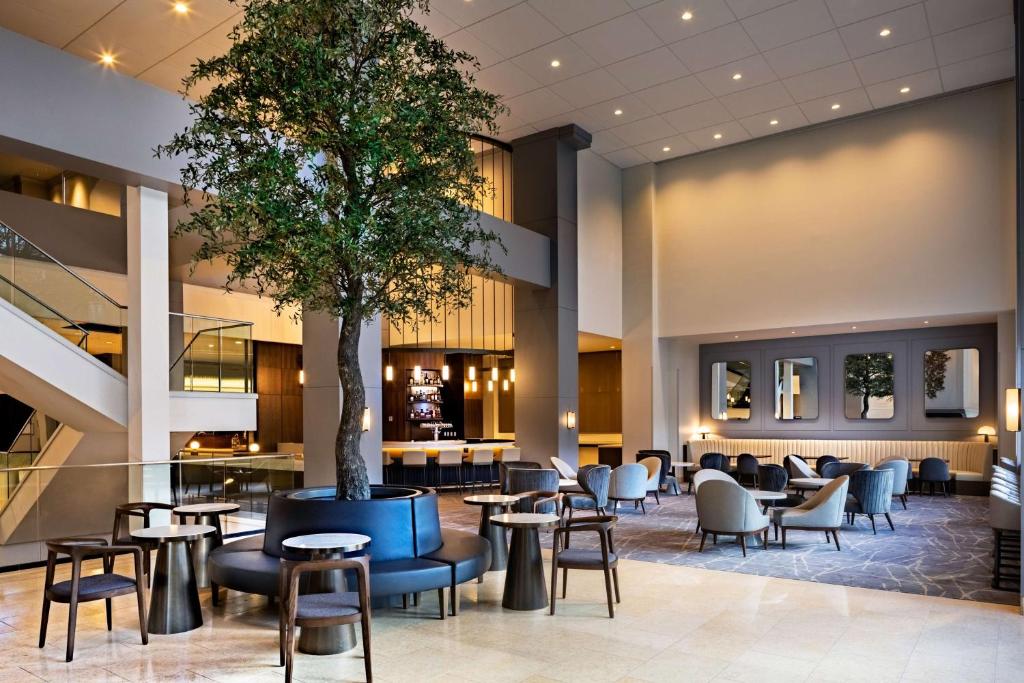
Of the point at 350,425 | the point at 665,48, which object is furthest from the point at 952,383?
the point at 350,425

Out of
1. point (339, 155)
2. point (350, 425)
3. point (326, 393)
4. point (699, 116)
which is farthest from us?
point (699, 116)

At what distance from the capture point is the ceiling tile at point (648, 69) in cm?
1111

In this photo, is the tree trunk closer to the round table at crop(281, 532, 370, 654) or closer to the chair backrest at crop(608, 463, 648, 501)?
the round table at crop(281, 532, 370, 654)

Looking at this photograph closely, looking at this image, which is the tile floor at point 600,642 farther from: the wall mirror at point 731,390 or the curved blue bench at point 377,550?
the wall mirror at point 731,390

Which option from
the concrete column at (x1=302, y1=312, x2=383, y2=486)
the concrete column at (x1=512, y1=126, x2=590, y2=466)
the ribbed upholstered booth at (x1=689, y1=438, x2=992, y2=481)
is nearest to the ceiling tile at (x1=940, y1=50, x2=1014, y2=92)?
the concrete column at (x1=512, y1=126, x2=590, y2=466)

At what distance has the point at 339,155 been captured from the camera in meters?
5.39

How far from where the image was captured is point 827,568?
7.02 metres

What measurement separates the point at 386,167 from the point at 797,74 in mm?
9084

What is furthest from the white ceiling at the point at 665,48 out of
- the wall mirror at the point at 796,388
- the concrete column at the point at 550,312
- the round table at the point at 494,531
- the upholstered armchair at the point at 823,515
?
the round table at the point at 494,531

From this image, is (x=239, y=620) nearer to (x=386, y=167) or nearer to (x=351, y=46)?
(x=386, y=167)

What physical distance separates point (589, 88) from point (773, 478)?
687cm

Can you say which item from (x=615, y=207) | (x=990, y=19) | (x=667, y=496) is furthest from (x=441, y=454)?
(x=990, y=19)

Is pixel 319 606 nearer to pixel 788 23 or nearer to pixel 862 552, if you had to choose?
pixel 862 552

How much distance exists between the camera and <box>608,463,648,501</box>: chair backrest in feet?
35.0
